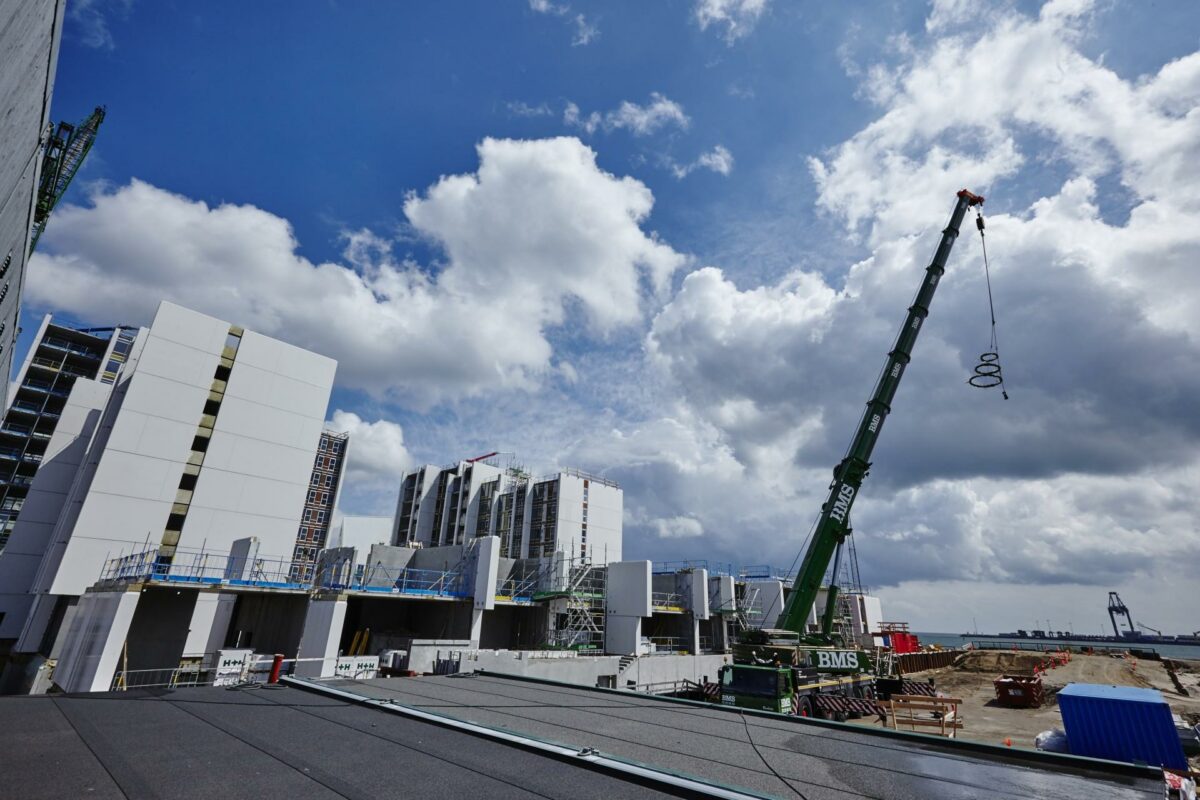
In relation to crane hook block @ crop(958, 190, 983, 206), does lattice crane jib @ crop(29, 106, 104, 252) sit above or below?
above

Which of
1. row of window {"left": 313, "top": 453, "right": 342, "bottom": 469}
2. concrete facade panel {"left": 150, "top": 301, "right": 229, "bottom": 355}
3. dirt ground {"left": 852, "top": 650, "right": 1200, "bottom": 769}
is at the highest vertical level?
row of window {"left": 313, "top": 453, "right": 342, "bottom": 469}

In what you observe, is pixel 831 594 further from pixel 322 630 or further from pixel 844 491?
pixel 322 630

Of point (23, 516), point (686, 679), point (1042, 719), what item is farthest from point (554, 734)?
point (23, 516)

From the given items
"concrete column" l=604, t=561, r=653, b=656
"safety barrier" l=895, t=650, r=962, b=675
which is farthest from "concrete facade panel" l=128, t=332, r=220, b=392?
"safety barrier" l=895, t=650, r=962, b=675

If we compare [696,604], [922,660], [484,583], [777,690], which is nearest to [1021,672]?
[922,660]

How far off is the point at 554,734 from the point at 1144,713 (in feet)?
31.8

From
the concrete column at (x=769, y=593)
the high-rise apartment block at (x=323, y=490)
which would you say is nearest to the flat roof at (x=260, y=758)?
the concrete column at (x=769, y=593)

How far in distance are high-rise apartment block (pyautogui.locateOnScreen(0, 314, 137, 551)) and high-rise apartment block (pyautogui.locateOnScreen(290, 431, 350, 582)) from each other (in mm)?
26504

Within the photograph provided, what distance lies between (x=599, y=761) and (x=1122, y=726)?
9111 millimetres

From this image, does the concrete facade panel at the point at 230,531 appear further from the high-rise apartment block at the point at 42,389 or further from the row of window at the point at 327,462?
the row of window at the point at 327,462

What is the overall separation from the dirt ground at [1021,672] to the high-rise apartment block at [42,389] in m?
77.1

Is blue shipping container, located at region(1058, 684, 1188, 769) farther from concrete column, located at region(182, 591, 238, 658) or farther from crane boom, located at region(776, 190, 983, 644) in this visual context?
concrete column, located at region(182, 591, 238, 658)

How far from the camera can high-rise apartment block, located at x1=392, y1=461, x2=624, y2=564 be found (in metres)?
71.0

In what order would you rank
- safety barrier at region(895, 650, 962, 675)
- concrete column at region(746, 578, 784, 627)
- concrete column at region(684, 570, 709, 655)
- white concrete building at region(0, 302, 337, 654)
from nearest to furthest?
white concrete building at region(0, 302, 337, 654) < concrete column at region(684, 570, 709, 655) < concrete column at region(746, 578, 784, 627) < safety barrier at region(895, 650, 962, 675)
